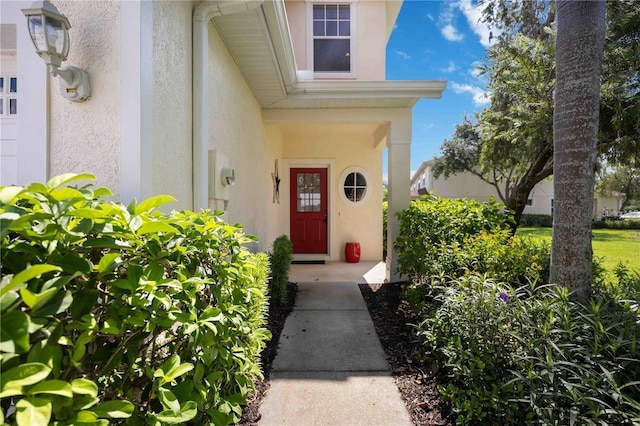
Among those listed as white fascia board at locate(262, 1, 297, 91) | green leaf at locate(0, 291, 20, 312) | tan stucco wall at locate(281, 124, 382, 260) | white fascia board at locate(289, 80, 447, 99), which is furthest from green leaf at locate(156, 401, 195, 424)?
tan stucco wall at locate(281, 124, 382, 260)

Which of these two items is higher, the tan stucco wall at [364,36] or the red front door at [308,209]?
the tan stucco wall at [364,36]

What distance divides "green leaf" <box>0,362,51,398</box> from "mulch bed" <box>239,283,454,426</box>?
1789 mm

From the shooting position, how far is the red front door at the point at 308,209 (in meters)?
8.51

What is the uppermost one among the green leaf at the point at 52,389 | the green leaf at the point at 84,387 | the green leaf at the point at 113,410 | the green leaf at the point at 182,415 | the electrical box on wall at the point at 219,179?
the electrical box on wall at the point at 219,179

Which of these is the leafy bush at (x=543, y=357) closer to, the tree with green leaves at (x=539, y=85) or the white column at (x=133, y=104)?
the white column at (x=133, y=104)

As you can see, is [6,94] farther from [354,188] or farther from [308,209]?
[354,188]

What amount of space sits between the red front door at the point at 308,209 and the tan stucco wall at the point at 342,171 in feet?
0.84

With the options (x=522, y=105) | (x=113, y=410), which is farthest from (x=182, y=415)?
(x=522, y=105)

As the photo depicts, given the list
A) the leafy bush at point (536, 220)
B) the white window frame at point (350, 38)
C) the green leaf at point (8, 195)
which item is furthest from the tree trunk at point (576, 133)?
the leafy bush at point (536, 220)

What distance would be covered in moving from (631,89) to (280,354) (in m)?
6.09

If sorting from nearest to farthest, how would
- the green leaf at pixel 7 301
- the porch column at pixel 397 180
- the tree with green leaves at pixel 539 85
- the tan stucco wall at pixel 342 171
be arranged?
the green leaf at pixel 7 301 < the tree with green leaves at pixel 539 85 < the porch column at pixel 397 180 < the tan stucco wall at pixel 342 171

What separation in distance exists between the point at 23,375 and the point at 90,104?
76.8 inches

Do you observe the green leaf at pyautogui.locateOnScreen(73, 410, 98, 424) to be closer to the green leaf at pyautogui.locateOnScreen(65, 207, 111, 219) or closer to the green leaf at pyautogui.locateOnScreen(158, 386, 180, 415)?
the green leaf at pyautogui.locateOnScreen(158, 386, 180, 415)

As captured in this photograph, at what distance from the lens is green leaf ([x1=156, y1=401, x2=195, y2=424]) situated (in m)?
1.03
